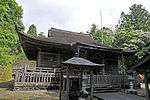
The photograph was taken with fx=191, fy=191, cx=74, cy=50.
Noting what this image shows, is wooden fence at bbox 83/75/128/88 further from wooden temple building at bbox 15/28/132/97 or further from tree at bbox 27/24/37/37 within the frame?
tree at bbox 27/24/37/37

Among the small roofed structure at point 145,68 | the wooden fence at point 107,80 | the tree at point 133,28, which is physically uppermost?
the tree at point 133,28

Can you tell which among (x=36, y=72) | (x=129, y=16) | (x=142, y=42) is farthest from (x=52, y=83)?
(x=129, y=16)

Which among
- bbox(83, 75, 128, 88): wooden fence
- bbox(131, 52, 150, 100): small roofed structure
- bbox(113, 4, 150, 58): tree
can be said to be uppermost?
bbox(113, 4, 150, 58): tree

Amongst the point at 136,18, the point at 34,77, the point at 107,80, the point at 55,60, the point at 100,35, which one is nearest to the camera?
the point at 34,77

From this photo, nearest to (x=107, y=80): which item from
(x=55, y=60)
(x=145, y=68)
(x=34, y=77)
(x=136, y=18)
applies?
(x=55, y=60)

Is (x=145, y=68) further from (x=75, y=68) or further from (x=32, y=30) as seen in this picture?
(x=32, y=30)

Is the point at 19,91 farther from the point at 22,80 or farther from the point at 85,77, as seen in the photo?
the point at 85,77

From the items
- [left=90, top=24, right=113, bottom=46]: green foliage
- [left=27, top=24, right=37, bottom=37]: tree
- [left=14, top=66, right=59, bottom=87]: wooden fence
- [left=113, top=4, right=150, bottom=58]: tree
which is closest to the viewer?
[left=14, top=66, right=59, bottom=87]: wooden fence

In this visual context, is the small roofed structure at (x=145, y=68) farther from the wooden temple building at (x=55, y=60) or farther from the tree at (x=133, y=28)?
the tree at (x=133, y=28)

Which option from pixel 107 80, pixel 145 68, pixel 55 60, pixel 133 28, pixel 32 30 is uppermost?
pixel 32 30

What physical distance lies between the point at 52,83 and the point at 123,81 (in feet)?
21.2

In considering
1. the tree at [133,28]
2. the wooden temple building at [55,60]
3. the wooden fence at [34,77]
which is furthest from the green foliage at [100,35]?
the wooden fence at [34,77]

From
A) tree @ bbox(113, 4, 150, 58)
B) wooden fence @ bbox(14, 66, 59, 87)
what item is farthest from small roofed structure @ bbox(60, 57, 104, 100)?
tree @ bbox(113, 4, 150, 58)

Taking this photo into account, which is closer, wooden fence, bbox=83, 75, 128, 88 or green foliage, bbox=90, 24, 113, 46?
wooden fence, bbox=83, 75, 128, 88
